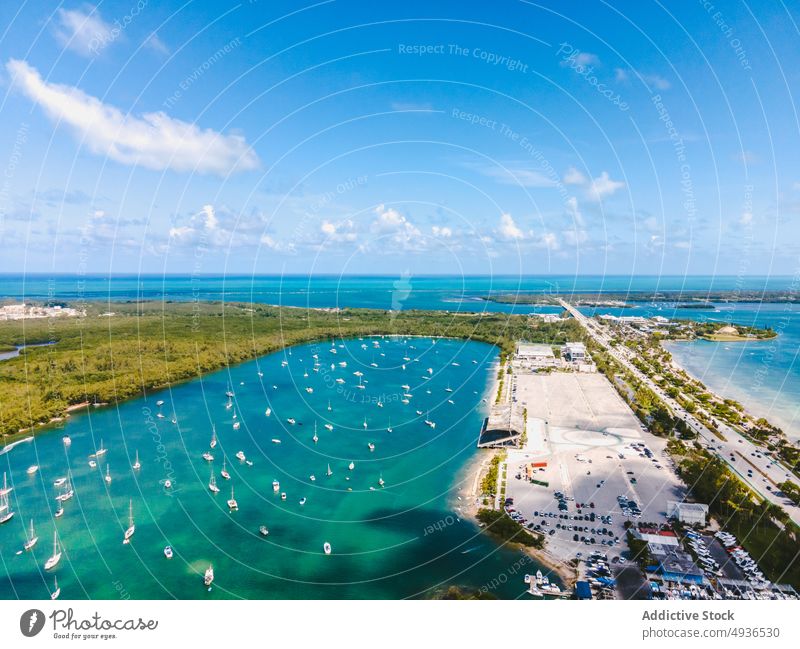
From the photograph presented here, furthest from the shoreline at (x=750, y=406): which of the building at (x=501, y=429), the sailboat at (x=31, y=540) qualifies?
the sailboat at (x=31, y=540)

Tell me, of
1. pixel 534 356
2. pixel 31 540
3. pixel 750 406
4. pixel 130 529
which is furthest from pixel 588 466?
pixel 534 356

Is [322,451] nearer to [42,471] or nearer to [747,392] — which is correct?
[42,471]

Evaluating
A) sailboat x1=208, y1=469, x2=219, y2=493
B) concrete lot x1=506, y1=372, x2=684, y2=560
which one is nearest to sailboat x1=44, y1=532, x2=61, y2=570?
sailboat x1=208, y1=469, x2=219, y2=493

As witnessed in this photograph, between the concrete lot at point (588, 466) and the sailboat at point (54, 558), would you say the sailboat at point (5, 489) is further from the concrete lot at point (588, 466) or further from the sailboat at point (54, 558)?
the concrete lot at point (588, 466)

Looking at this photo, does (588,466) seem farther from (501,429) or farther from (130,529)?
(130,529)
